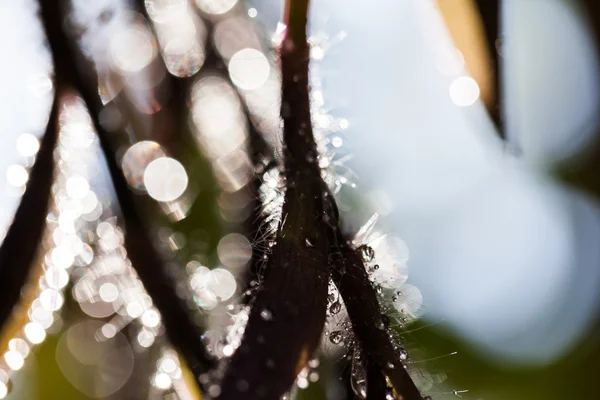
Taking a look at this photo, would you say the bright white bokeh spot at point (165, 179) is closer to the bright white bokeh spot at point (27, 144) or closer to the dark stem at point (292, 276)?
the bright white bokeh spot at point (27, 144)

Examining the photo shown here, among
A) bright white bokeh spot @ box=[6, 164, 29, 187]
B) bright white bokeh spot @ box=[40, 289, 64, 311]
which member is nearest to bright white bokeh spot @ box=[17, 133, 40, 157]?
bright white bokeh spot @ box=[6, 164, 29, 187]

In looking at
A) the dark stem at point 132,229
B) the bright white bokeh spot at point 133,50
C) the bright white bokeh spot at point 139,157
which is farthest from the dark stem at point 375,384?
the bright white bokeh spot at point 133,50

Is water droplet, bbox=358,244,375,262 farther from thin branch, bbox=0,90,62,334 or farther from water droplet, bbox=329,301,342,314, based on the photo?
thin branch, bbox=0,90,62,334

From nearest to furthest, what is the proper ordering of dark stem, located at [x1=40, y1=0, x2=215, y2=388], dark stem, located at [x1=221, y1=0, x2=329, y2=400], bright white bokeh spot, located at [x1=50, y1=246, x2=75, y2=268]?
dark stem, located at [x1=221, y1=0, x2=329, y2=400], dark stem, located at [x1=40, y1=0, x2=215, y2=388], bright white bokeh spot, located at [x1=50, y1=246, x2=75, y2=268]

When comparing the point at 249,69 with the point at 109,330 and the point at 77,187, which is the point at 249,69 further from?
the point at 109,330

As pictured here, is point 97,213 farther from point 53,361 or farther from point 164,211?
point 53,361

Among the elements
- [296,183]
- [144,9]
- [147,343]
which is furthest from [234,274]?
[144,9]
